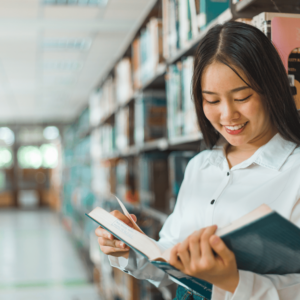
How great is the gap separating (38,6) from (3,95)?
4.35 m

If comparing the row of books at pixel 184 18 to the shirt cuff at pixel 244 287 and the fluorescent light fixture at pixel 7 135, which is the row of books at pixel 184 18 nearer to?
the shirt cuff at pixel 244 287

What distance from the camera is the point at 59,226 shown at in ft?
28.1

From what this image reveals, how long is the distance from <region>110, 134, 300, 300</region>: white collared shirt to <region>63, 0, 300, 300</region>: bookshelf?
0.24 meters

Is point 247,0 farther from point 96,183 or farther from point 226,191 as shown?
point 96,183

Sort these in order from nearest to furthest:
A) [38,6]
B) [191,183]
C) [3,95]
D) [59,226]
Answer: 1. [191,183]
2. [38,6]
3. [3,95]
4. [59,226]

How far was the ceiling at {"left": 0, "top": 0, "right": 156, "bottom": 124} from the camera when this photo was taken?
3.26m

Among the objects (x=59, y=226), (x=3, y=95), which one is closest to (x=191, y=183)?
(x=3, y=95)

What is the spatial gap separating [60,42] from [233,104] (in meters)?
3.61

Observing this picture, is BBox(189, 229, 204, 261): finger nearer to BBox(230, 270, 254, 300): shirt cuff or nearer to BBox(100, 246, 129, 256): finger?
BBox(230, 270, 254, 300): shirt cuff

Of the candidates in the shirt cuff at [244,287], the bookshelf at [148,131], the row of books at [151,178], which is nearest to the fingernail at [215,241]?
the shirt cuff at [244,287]

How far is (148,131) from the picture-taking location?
233 cm

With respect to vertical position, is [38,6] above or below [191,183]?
above

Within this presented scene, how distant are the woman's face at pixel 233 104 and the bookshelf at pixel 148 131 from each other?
12.5 inches

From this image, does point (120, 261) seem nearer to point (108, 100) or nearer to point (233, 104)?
point (233, 104)
